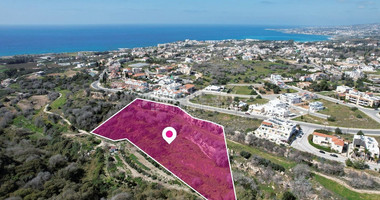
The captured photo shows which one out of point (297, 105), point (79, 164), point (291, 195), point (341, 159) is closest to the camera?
point (291, 195)

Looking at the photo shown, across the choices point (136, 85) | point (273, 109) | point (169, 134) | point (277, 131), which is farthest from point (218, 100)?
point (169, 134)

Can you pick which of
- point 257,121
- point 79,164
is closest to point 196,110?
point 257,121

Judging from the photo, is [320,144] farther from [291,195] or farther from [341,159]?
[291,195]

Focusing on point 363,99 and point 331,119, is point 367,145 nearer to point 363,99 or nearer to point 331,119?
point 331,119

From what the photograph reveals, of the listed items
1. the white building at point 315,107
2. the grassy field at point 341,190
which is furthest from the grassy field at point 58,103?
the white building at point 315,107

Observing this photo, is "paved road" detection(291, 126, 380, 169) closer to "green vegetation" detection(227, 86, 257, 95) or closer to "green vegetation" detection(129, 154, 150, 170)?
"green vegetation" detection(129, 154, 150, 170)

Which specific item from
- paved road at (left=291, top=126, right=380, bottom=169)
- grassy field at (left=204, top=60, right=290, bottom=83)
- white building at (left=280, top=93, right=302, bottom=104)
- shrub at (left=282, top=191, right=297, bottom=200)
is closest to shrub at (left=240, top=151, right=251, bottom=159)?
shrub at (left=282, top=191, right=297, bottom=200)

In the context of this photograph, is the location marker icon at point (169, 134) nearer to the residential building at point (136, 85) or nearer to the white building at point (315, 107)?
the white building at point (315, 107)
